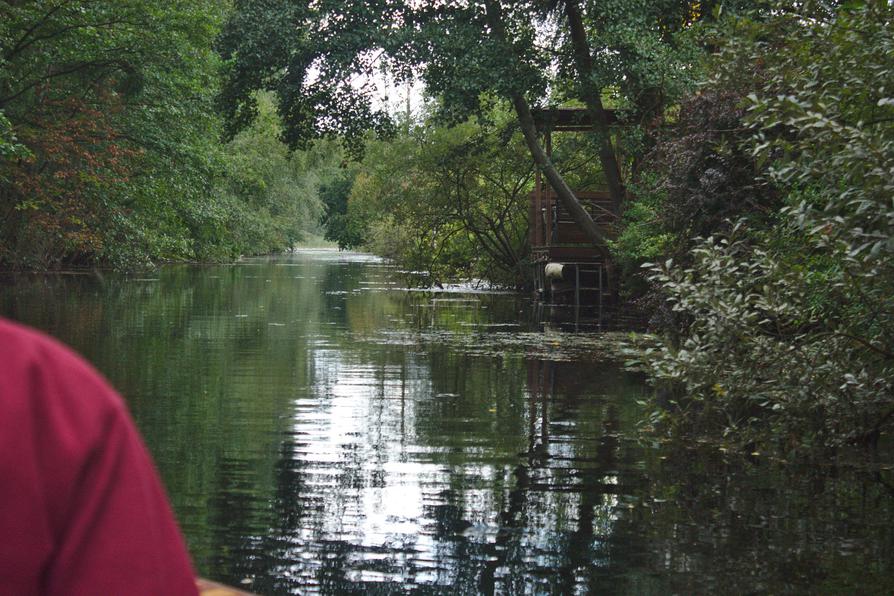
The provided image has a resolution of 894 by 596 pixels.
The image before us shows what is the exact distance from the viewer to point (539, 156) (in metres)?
24.6

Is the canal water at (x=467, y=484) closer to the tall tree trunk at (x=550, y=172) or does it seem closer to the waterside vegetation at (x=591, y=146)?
the waterside vegetation at (x=591, y=146)

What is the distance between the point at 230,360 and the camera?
14.7 meters

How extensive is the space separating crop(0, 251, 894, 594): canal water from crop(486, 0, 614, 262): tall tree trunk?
368 inches

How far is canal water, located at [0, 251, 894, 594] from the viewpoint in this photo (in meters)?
5.64

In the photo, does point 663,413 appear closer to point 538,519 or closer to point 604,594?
point 538,519

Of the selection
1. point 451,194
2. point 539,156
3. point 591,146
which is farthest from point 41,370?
point 451,194

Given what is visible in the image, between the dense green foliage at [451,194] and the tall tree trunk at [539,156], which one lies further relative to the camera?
the dense green foliage at [451,194]

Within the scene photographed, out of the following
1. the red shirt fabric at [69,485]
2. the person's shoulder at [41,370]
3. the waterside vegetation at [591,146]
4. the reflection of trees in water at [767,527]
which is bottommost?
the reflection of trees in water at [767,527]

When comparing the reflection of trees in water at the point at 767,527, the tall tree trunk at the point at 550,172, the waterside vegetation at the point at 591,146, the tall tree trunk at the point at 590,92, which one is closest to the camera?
the reflection of trees in water at the point at 767,527

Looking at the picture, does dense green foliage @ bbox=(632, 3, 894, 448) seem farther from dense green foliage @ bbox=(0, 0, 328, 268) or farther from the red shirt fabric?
dense green foliage @ bbox=(0, 0, 328, 268)

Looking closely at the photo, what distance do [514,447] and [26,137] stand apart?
801 inches

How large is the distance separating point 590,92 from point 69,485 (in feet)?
75.2

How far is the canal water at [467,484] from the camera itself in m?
5.64

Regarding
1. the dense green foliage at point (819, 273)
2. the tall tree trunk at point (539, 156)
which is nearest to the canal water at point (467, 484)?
the dense green foliage at point (819, 273)
